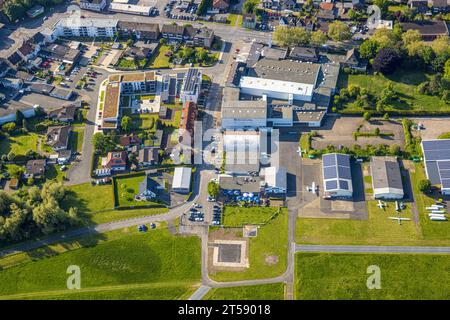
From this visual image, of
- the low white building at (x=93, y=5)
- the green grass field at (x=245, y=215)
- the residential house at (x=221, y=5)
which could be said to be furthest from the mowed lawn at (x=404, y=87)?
the low white building at (x=93, y=5)

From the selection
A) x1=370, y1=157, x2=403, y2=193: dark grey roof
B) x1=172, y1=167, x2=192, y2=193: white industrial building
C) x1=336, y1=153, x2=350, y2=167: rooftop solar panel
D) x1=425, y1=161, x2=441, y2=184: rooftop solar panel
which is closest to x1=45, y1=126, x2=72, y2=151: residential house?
x1=172, y1=167, x2=192, y2=193: white industrial building

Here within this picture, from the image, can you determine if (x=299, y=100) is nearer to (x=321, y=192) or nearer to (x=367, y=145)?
(x=367, y=145)

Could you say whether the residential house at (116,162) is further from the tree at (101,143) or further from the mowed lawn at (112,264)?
the mowed lawn at (112,264)

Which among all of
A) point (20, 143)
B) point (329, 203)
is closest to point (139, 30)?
point (20, 143)

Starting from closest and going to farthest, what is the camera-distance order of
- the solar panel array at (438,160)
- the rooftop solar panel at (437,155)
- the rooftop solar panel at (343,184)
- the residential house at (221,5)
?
1. the rooftop solar panel at (343,184)
2. the solar panel array at (438,160)
3. the rooftop solar panel at (437,155)
4. the residential house at (221,5)

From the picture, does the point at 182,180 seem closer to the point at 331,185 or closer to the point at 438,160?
the point at 331,185

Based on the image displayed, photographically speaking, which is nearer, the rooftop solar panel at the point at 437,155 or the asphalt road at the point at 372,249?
the asphalt road at the point at 372,249
